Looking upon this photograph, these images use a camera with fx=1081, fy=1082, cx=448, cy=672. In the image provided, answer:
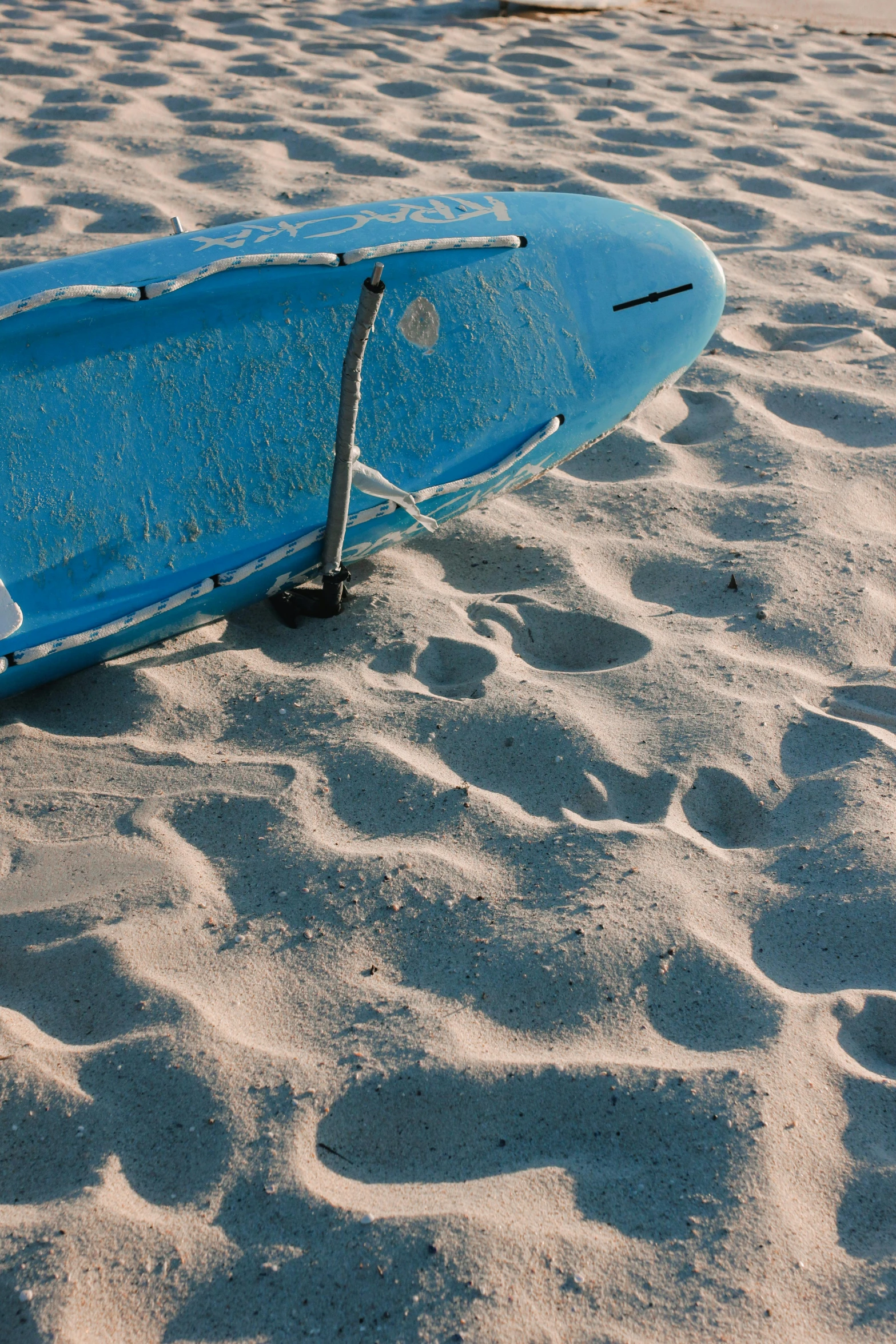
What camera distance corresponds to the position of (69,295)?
187 cm

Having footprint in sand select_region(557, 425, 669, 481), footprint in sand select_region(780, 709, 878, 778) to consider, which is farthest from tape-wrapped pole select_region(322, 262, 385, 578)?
footprint in sand select_region(780, 709, 878, 778)

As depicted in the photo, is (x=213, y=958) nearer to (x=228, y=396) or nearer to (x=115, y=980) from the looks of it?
(x=115, y=980)

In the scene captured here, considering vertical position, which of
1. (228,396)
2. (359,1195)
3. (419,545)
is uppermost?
(228,396)

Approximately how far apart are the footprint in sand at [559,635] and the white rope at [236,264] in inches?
29.2

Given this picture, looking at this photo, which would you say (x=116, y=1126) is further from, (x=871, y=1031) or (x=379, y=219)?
(x=379, y=219)

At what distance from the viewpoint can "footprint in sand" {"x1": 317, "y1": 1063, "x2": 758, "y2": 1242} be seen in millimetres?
1277

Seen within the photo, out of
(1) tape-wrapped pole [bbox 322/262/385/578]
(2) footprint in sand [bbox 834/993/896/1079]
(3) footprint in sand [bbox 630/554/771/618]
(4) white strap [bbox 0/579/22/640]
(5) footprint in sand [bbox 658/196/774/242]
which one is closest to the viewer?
(2) footprint in sand [bbox 834/993/896/1079]

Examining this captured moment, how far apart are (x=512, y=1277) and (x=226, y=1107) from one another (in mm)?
397

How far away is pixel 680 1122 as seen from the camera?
4.39ft

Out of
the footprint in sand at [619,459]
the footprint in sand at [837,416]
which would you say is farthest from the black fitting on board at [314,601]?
the footprint in sand at [837,416]

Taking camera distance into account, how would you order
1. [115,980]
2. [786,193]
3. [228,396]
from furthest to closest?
1. [786,193]
2. [228,396]
3. [115,980]

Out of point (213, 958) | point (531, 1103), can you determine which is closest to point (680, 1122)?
point (531, 1103)

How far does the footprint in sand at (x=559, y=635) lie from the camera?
6.88 feet

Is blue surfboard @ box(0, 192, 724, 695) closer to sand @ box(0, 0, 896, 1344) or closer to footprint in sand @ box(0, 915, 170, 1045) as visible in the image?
sand @ box(0, 0, 896, 1344)
